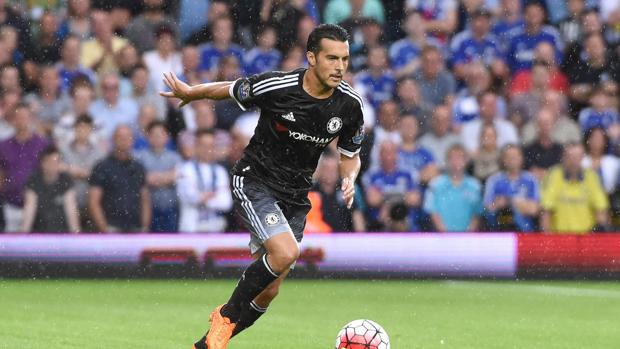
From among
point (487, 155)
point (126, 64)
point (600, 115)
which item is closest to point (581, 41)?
point (600, 115)

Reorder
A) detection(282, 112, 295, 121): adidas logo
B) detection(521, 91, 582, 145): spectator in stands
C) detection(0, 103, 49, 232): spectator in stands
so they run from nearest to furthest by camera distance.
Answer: detection(282, 112, 295, 121): adidas logo → detection(0, 103, 49, 232): spectator in stands → detection(521, 91, 582, 145): spectator in stands

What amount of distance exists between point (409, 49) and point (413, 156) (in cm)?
187

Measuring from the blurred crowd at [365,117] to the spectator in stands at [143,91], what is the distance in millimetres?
16

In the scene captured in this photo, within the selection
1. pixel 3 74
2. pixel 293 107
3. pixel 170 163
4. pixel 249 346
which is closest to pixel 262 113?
pixel 293 107

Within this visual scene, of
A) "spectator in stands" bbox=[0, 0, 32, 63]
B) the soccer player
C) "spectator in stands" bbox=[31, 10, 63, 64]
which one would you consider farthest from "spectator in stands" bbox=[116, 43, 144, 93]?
the soccer player

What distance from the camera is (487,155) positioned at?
13961 millimetres

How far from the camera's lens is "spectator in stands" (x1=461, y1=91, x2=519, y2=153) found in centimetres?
1415

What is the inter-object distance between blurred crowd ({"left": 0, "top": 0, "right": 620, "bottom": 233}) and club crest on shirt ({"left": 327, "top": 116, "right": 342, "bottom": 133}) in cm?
574

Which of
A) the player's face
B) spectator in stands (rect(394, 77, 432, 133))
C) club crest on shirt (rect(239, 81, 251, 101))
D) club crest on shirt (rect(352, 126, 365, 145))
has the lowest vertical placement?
spectator in stands (rect(394, 77, 432, 133))

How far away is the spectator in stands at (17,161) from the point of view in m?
12.9

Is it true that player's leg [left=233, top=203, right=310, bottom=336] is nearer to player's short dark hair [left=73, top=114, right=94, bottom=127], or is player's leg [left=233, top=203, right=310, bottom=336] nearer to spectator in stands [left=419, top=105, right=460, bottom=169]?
player's short dark hair [left=73, top=114, right=94, bottom=127]

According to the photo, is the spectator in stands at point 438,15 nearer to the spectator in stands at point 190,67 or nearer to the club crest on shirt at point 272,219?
the spectator in stands at point 190,67

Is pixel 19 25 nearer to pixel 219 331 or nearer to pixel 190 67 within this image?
pixel 190 67

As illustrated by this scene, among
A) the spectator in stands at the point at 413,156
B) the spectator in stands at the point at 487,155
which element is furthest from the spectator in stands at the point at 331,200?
the spectator in stands at the point at 487,155
